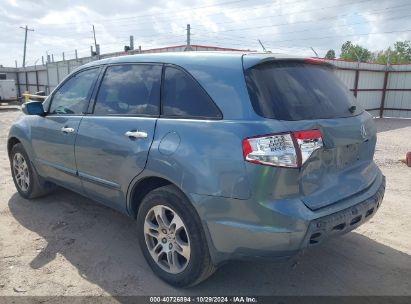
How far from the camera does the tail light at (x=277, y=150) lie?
2301 mm

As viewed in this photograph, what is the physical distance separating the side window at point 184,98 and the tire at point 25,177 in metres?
2.58

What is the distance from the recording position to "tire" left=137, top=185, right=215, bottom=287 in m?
2.66

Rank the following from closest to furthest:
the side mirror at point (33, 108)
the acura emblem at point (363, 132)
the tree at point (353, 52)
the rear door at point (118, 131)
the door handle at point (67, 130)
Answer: the acura emblem at point (363, 132) → the rear door at point (118, 131) → the door handle at point (67, 130) → the side mirror at point (33, 108) → the tree at point (353, 52)

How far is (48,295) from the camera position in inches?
113

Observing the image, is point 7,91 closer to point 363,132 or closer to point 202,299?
point 202,299

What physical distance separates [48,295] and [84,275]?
1.11ft

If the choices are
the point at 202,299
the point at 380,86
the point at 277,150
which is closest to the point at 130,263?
the point at 202,299

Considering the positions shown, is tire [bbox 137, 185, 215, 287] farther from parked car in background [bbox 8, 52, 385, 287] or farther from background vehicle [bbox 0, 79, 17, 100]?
background vehicle [bbox 0, 79, 17, 100]

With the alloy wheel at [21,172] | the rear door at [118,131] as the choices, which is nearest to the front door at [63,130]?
the rear door at [118,131]

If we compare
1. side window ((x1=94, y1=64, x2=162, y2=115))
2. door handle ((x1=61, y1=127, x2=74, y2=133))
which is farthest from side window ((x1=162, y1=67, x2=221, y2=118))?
door handle ((x1=61, y1=127, x2=74, y2=133))

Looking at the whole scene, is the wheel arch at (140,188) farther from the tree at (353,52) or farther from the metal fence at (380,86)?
the tree at (353,52)

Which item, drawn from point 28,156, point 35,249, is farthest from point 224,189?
point 28,156

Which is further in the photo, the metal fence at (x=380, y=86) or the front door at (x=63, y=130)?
the metal fence at (x=380, y=86)

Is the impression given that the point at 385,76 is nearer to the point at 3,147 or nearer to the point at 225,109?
the point at 3,147
